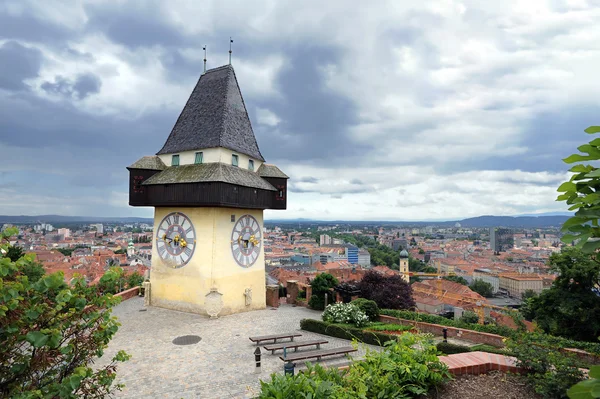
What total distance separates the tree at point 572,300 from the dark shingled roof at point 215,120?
48.8 feet

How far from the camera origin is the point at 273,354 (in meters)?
10.4

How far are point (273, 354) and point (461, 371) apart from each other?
6.30 meters

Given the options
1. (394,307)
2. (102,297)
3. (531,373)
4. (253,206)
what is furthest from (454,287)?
(102,297)

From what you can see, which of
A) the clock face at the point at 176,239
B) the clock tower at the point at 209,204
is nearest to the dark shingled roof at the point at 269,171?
the clock tower at the point at 209,204

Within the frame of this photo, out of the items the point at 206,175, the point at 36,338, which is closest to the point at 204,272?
the point at 206,175

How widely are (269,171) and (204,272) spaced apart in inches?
264

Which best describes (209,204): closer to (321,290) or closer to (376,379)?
(321,290)

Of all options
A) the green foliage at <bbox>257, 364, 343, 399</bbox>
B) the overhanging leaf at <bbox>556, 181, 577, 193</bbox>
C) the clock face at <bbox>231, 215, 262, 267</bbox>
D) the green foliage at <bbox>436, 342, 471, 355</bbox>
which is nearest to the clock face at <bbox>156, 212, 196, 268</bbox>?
the clock face at <bbox>231, 215, 262, 267</bbox>

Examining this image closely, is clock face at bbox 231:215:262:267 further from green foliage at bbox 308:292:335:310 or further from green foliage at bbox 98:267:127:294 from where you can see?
green foliage at bbox 98:267:127:294

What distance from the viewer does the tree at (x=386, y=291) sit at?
16344 millimetres

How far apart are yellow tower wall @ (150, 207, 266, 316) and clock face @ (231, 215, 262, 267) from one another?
0.27 metres

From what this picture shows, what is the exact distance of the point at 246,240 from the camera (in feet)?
55.5

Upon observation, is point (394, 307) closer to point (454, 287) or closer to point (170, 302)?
point (170, 302)

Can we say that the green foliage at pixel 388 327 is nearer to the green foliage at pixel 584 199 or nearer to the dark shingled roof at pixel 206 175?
the dark shingled roof at pixel 206 175
